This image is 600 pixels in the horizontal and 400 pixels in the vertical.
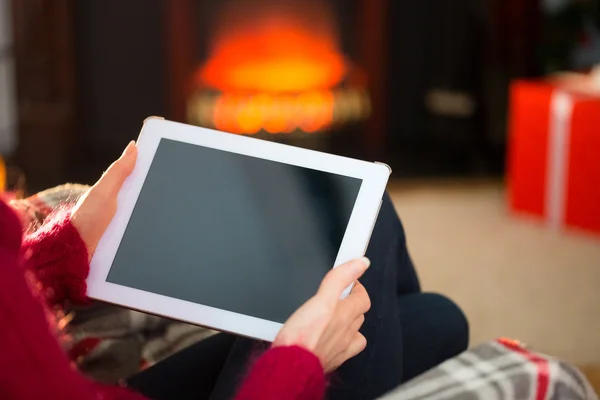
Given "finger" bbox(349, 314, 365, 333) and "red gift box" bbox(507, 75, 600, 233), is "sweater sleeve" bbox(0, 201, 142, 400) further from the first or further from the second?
"red gift box" bbox(507, 75, 600, 233)

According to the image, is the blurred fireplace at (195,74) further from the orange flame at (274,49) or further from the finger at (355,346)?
the finger at (355,346)

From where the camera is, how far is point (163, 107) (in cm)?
294

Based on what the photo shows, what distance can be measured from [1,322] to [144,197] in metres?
0.30

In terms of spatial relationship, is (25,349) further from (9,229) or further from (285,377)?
(285,377)

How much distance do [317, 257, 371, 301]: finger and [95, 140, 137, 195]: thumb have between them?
0.78ft

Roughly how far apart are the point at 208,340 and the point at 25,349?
46 cm

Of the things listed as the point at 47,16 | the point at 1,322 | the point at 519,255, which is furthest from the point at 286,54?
the point at 1,322

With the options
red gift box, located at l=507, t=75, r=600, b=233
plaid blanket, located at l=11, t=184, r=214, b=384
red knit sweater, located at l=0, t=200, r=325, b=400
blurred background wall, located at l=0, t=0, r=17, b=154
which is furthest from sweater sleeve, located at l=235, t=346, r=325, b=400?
blurred background wall, located at l=0, t=0, r=17, b=154

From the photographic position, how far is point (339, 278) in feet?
2.36

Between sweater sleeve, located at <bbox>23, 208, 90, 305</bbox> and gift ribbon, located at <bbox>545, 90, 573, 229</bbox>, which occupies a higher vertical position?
sweater sleeve, located at <bbox>23, 208, 90, 305</bbox>

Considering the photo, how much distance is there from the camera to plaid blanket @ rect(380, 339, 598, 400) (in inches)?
30.9

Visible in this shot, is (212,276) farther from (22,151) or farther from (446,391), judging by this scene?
(22,151)

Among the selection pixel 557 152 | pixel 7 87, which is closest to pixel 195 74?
pixel 7 87

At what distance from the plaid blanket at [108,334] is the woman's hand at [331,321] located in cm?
37
